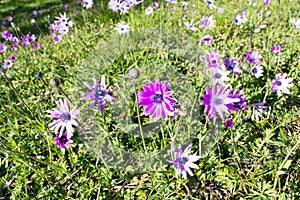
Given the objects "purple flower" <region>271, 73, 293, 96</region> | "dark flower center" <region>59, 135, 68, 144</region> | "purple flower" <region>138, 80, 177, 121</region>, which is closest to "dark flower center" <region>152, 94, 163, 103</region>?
"purple flower" <region>138, 80, 177, 121</region>

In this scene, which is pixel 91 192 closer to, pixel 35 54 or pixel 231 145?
pixel 231 145

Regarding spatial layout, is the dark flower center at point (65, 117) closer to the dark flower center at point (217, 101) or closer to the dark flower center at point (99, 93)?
the dark flower center at point (99, 93)

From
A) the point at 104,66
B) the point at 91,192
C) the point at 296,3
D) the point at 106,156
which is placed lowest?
the point at 91,192

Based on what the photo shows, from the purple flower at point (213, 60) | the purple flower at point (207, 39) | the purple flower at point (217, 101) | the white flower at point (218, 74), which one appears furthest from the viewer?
the purple flower at point (207, 39)

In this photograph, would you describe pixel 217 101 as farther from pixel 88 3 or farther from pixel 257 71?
pixel 88 3

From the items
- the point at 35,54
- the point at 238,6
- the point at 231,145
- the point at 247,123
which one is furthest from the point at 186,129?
the point at 238,6

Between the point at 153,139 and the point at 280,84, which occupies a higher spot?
the point at 280,84

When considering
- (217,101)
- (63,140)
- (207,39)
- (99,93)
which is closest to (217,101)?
(217,101)

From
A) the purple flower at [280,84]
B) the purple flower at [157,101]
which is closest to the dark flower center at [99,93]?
the purple flower at [157,101]
